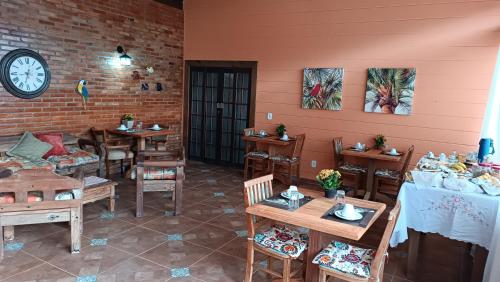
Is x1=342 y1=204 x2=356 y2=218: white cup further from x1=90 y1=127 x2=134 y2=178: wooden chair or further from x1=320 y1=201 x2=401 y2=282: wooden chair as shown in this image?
x1=90 y1=127 x2=134 y2=178: wooden chair

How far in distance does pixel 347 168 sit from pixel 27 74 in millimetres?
4514

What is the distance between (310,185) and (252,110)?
5.66ft

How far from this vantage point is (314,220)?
233 centimetres

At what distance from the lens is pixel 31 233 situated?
3.60 meters

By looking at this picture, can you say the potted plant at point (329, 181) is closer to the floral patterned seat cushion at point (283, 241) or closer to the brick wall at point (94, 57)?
the floral patterned seat cushion at point (283, 241)

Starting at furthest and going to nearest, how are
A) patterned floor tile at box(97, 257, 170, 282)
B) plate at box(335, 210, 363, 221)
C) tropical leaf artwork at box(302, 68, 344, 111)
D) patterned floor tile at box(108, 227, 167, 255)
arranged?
1. tropical leaf artwork at box(302, 68, 344, 111)
2. patterned floor tile at box(108, 227, 167, 255)
3. patterned floor tile at box(97, 257, 170, 282)
4. plate at box(335, 210, 363, 221)

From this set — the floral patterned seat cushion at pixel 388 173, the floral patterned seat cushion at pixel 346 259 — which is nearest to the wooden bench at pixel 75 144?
the floral patterned seat cushion at pixel 346 259

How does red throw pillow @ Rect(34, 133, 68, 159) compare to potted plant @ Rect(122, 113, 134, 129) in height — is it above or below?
below

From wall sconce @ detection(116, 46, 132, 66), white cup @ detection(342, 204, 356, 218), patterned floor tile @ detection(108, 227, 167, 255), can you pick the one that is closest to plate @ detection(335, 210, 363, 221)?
white cup @ detection(342, 204, 356, 218)

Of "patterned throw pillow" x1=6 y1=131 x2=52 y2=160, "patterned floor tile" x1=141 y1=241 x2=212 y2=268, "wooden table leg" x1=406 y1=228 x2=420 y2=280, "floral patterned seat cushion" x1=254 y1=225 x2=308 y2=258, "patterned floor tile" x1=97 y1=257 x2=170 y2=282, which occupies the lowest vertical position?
"patterned floor tile" x1=97 y1=257 x2=170 y2=282

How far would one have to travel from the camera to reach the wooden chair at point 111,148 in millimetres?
5488

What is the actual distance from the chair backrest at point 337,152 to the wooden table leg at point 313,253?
9.62ft

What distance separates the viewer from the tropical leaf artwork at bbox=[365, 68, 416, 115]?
16.6 ft

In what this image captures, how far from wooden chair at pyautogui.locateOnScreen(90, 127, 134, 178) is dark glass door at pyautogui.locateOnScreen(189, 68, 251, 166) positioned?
168 cm
